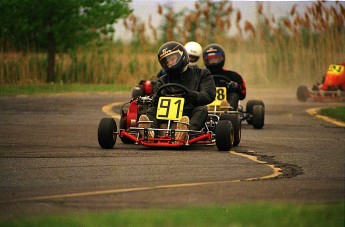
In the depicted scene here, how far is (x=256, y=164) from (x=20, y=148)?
331cm

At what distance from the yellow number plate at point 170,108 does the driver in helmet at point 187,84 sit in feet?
0.42

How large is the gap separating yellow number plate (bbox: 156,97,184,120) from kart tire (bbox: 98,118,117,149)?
66 centimetres

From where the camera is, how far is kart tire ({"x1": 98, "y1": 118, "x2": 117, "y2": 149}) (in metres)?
13.5

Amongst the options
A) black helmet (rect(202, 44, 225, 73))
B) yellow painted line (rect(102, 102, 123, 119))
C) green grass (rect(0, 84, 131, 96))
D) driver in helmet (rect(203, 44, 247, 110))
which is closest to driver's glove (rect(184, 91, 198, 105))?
driver in helmet (rect(203, 44, 247, 110))

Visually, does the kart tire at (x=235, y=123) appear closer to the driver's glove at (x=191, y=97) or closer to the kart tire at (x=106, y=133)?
the driver's glove at (x=191, y=97)

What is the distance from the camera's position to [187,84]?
14766 mm

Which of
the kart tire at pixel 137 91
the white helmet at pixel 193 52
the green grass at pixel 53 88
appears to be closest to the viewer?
the white helmet at pixel 193 52

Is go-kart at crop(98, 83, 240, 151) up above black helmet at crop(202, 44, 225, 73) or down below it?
below

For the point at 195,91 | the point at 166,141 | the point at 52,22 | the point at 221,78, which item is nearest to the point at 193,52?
the point at 221,78

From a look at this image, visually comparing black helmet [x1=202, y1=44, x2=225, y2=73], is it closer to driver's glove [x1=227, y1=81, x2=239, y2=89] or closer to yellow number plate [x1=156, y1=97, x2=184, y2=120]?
Result: driver's glove [x1=227, y1=81, x2=239, y2=89]

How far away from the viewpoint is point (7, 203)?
8453 millimetres

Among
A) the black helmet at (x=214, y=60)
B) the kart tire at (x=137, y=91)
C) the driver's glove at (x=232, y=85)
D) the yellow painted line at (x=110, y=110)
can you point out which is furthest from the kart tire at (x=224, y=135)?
the kart tire at (x=137, y=91)

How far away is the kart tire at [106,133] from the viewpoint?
13.5 meters

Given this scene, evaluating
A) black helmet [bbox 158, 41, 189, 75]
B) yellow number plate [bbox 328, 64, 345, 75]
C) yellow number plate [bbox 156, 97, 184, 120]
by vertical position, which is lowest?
yellow number plate [bbox 328, 64, 345, 75]
